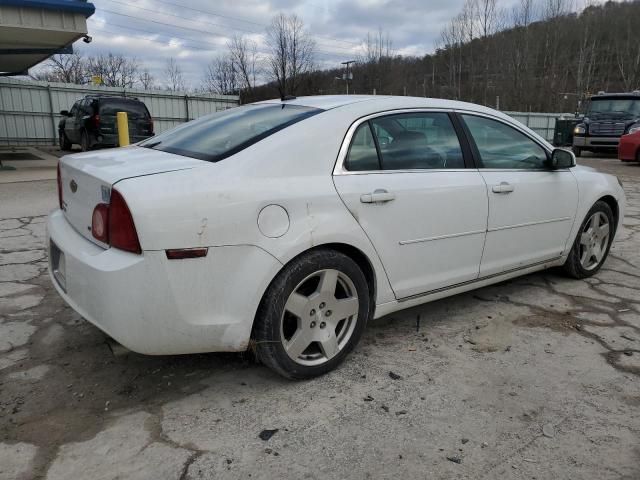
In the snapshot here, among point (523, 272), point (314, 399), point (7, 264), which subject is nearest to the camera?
point (314, 399)

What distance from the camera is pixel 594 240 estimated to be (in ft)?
15.0

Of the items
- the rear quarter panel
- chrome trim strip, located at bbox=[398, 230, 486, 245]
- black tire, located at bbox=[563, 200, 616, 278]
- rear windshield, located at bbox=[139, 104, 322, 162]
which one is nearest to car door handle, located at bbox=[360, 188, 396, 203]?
chrome trim strip, located at bbox=[398, 230, 486, 245]

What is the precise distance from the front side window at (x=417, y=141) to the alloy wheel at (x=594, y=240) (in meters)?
1.81

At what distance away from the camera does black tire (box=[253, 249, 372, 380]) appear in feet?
8.37

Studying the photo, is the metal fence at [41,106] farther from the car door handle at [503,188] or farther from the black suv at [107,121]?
the car door handle at [503,188]

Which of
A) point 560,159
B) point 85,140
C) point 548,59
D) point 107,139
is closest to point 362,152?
point 560,159

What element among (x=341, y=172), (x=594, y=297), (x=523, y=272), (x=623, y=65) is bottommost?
(x=594, y=297)

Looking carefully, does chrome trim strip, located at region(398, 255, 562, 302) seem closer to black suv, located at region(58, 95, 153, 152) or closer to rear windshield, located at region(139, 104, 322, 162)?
rear windshield, located at region(139, 104, 322, 162)

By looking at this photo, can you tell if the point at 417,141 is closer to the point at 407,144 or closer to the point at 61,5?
the point at 407,144

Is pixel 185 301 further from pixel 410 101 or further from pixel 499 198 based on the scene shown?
pixel 499 198

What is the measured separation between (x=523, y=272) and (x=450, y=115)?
1.40 metres

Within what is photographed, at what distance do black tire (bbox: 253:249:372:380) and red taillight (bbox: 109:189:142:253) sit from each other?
679 mm

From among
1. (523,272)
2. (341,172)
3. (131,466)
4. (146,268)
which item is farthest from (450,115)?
(131,466)

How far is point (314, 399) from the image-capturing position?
2.66 meters
